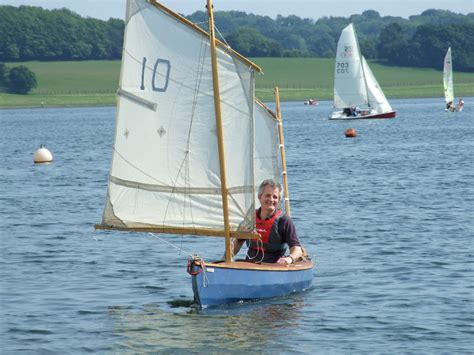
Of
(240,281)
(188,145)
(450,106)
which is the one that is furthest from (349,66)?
(240,281)

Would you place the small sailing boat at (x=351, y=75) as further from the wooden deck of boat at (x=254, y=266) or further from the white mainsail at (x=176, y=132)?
the white mainsail at (x=176, y=132)

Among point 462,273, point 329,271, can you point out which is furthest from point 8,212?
point 462,273

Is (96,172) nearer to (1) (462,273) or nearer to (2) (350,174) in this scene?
(2) (350,174)

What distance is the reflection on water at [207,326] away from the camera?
21516 mm

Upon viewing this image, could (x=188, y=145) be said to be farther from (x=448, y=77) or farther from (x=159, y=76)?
(x=448, y=77)

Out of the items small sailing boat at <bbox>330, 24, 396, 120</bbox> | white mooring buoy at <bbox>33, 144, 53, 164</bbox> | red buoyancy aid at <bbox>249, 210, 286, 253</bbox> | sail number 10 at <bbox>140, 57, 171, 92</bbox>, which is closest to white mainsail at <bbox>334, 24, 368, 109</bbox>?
small sailing boat at <bbox>330, 24, 396, 120</bbox>

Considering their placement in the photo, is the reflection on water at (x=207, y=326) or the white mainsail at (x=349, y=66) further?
the white mainsail at (x=349, y=66)

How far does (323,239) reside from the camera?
117ft

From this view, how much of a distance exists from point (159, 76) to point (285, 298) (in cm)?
571

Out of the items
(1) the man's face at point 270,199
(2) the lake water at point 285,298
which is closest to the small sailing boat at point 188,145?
(1) the man's face at point 270,199

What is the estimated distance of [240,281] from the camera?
78.6 ft

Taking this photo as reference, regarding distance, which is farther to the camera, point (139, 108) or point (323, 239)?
point (323, 239)

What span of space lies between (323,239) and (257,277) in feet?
38.2

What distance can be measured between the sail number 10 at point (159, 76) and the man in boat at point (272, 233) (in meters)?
3.05
